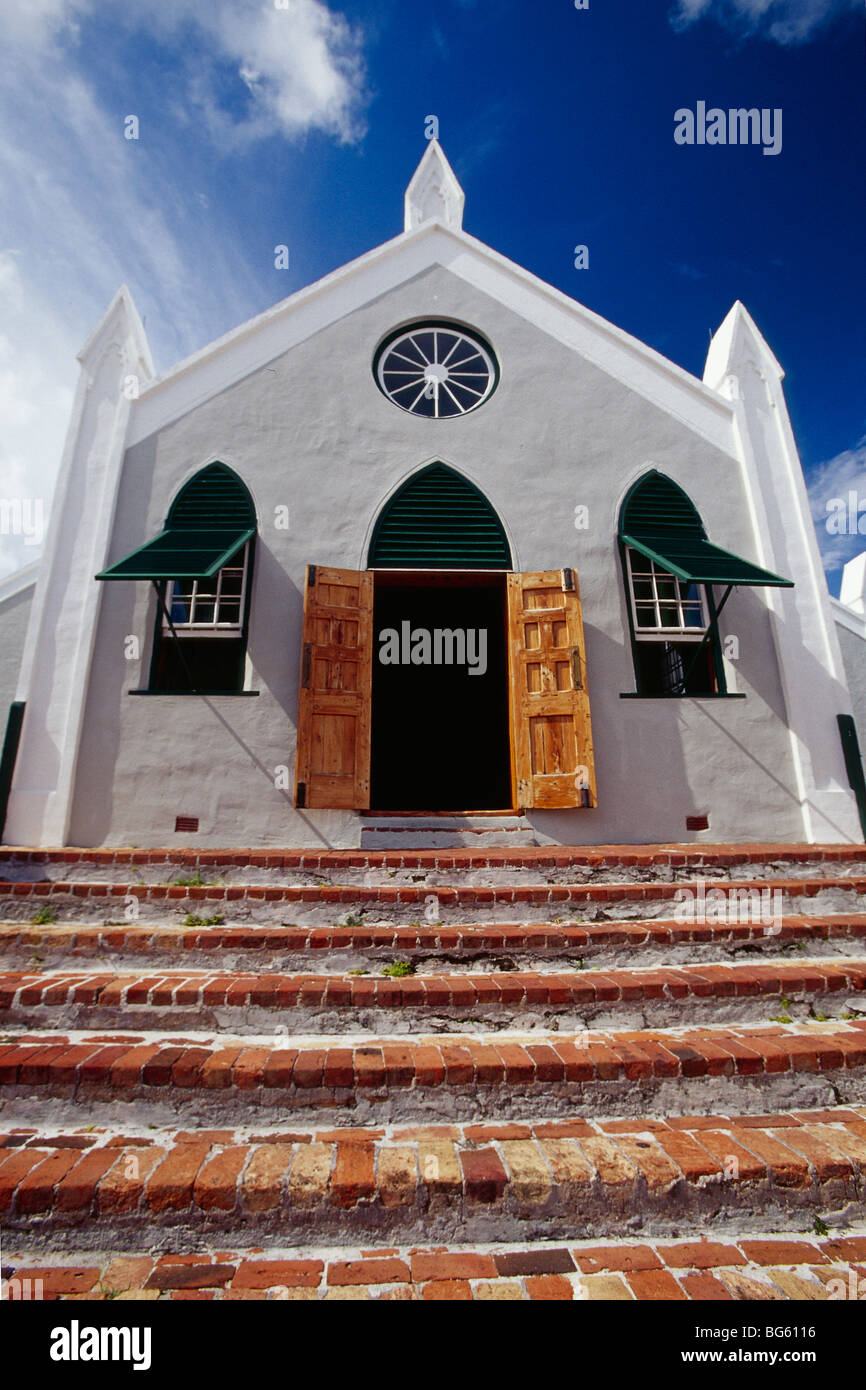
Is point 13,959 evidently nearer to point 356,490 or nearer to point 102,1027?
point 102,1027

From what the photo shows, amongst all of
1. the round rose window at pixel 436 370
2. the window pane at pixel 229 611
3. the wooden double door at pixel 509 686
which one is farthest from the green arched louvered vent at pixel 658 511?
the window pane at pixel 229 611

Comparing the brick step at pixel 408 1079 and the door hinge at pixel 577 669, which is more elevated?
the door hinge at pixel 577 669

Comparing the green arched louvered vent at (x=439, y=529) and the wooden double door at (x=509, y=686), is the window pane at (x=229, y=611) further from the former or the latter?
the green arched louvered vent at (x=439, y=529)

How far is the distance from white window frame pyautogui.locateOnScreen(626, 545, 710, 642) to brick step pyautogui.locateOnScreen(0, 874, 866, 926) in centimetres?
308

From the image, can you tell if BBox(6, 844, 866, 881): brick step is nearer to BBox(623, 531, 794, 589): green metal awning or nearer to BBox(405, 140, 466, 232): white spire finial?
BBox(623, 531, 794, 589): green metal awning

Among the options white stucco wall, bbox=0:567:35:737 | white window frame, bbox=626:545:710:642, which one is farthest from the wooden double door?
white stucco wall, bbox=0:567:35:737

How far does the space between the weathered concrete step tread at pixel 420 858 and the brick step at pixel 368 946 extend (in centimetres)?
81

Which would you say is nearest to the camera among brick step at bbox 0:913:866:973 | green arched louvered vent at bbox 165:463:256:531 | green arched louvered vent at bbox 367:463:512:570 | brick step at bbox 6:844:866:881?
brick step at bbox 0:913:866:973

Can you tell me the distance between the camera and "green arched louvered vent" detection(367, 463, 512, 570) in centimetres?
684

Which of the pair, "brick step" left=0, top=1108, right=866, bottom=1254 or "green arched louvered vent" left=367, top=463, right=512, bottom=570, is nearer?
"brick step" left=0, top=1108, right=866, bottom=1254

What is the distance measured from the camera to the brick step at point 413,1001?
322cm

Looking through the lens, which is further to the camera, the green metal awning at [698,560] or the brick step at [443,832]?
the green metal awning at [698,560]

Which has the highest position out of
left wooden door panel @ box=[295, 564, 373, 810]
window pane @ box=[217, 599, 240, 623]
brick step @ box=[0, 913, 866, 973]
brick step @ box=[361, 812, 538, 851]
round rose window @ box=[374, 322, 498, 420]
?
round rose window @ box=[374, 322, 498, 420]
